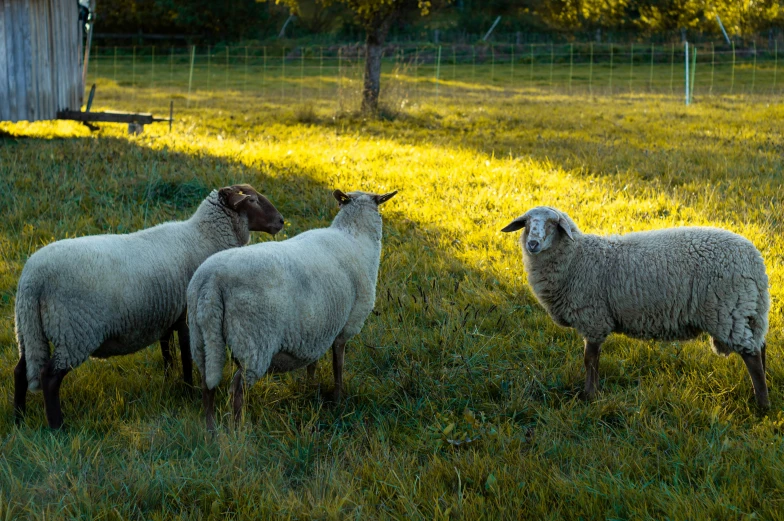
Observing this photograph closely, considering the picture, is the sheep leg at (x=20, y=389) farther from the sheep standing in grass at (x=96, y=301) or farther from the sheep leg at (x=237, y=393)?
the sheep leg at (x=237, y=393)

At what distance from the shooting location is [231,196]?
177 inches

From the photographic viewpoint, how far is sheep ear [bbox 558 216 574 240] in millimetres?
4258

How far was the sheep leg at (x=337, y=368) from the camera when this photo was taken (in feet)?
12.9

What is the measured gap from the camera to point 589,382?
4.00 meters

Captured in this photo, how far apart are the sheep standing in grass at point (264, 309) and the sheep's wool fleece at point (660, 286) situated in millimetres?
1348

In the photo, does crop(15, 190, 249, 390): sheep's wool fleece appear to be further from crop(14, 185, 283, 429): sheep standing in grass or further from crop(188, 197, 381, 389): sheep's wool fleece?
crop(188, 197, 381, 389): sheep's wool fleece

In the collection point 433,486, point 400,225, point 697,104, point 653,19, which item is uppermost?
point 653,19

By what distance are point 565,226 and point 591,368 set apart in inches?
33.6

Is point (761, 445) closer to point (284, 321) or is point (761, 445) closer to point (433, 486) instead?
point (433, 486)

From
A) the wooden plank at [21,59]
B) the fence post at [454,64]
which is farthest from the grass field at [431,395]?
the fence post at [454,64]

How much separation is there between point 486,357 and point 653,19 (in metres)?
14.1

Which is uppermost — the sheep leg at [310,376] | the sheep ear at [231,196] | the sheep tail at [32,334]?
the sheep ear at [231,196]

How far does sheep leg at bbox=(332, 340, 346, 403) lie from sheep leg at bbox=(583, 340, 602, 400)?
1.36m

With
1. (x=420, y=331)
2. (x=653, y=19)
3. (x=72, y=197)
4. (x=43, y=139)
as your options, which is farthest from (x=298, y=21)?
(x=420, y=331)
